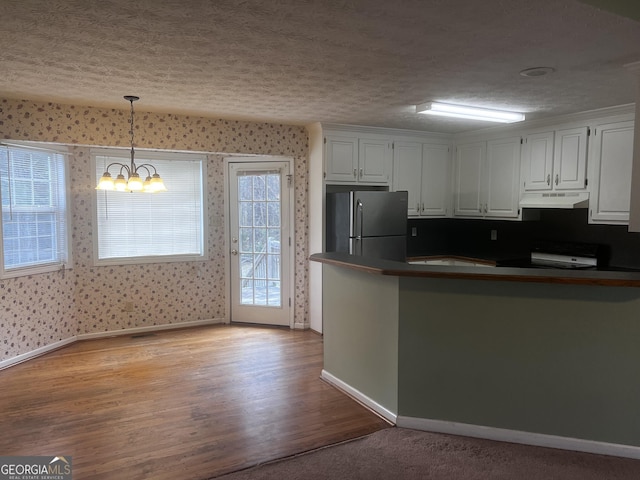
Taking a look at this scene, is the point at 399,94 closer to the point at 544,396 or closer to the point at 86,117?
the point at 544,396

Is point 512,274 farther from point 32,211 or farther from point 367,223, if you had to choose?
point 32,211

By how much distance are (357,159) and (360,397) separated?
2.70 metres

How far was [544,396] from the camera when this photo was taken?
274 centimetres

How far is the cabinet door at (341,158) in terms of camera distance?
4.94 meters

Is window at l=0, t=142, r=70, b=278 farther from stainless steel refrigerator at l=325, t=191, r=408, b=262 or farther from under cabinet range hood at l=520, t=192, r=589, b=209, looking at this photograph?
under cabinet range hood at l=520, t=192, r=589, b=209

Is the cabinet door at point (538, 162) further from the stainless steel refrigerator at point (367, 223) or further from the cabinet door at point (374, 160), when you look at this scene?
the cabinet door at point (374, 160)

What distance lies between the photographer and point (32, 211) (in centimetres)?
438

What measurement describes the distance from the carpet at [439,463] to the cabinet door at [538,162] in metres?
2.81

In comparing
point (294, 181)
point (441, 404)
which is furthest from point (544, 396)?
point (294, 181)

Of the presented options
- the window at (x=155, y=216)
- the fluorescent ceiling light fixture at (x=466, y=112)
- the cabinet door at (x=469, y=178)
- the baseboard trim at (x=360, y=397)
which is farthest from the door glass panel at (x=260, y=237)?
the cabinet door at (x=469, y=178)

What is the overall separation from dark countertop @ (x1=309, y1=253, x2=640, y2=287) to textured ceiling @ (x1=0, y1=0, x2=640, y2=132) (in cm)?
124

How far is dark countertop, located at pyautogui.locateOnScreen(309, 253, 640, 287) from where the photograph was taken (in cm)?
250

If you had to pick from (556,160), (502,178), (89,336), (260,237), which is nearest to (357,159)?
(260,237)

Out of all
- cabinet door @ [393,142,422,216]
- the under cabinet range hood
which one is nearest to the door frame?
cabinet door @ [393,142,422,216]
